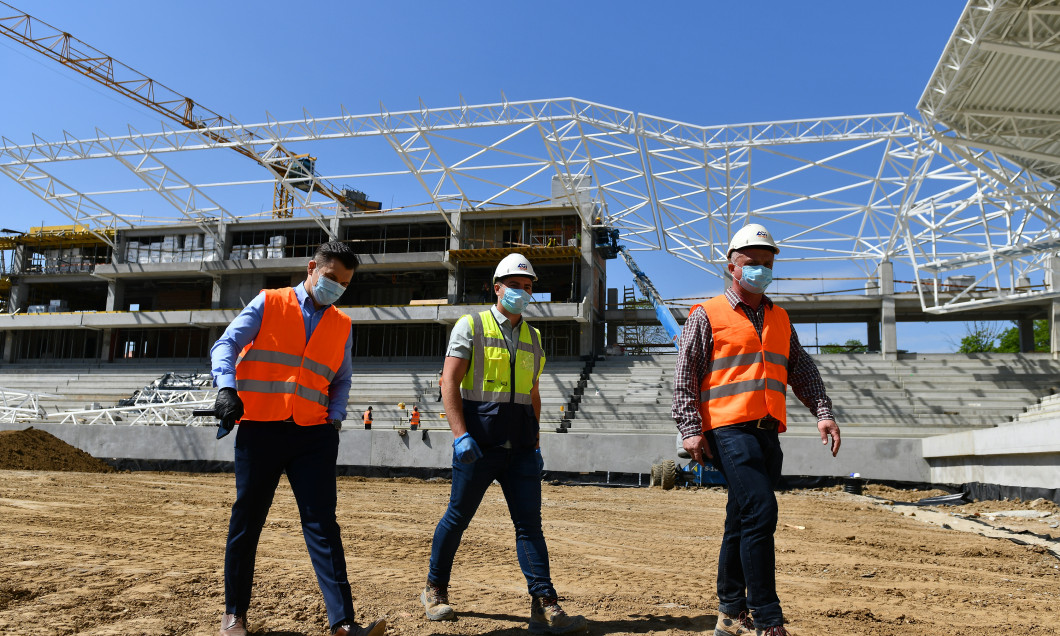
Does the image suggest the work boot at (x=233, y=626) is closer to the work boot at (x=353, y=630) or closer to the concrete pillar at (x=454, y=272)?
the work boot at (x=353, y=630)

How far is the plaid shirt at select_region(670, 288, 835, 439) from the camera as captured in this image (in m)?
3.76

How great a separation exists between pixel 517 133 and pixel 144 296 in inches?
1192

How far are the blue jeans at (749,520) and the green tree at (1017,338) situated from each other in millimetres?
65782

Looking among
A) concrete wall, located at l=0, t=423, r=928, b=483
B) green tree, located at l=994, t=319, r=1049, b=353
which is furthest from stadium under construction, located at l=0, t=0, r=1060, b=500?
green tree, located at l=994, t=319, r=1049, b=353

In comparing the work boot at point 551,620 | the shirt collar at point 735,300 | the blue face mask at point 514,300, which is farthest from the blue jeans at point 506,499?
the shirt collar at point 735,300

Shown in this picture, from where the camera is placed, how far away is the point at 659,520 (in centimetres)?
1077

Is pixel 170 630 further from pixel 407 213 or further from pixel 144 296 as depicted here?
pixel 144 296

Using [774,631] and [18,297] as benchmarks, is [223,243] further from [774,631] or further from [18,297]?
[774,631]

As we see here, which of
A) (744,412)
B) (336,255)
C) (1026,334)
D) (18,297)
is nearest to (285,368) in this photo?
(336,255)

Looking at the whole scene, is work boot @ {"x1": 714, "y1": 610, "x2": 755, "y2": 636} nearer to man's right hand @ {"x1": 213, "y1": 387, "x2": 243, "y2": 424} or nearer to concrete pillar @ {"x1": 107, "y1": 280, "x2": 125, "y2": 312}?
man's right hand @ {"x1": 213, "y1": 387, "x2": 243, "y2": 424}

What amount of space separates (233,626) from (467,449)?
1411mm

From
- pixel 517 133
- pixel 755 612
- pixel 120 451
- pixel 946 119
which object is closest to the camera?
pixel 755 612

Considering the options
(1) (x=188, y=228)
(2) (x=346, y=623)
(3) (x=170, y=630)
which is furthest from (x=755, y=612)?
(1) (x=188, y=228)

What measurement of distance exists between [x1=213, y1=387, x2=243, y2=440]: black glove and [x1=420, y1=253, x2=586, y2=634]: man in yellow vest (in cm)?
106
